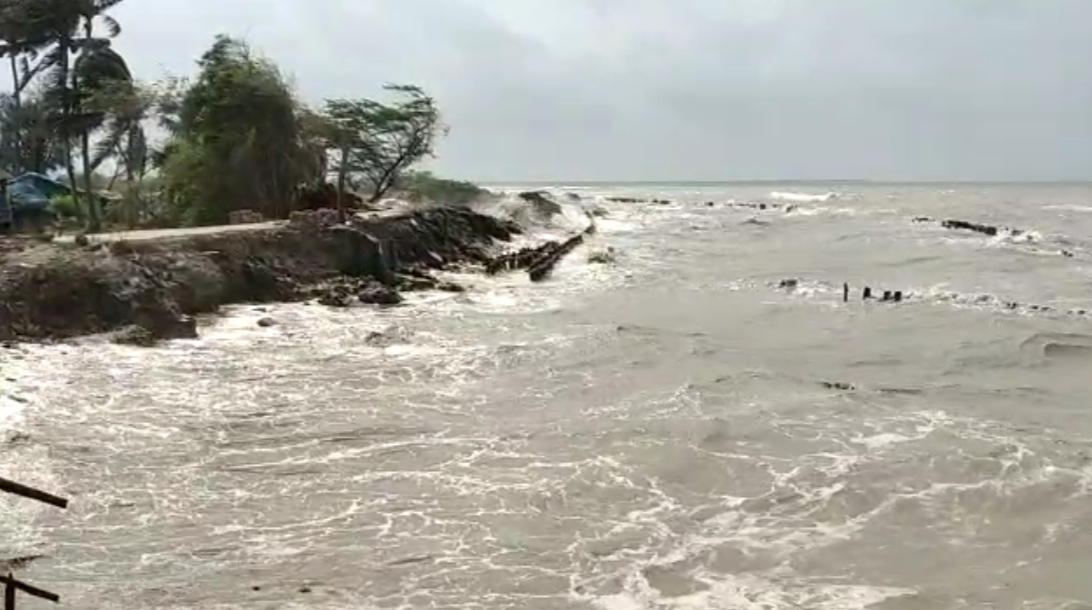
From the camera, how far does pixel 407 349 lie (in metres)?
20.6

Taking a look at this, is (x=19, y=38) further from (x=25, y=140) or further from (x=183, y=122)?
(x=25, y=140)

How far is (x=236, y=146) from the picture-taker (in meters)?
33.0

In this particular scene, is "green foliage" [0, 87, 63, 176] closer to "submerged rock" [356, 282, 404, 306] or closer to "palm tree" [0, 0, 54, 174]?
"palm tree" [0, 0, 54, 174]

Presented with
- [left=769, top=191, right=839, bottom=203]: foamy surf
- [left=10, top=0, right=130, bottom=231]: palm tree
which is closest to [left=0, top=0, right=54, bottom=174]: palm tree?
[left=10, top=0, right=130, bottom=231]: palm tree

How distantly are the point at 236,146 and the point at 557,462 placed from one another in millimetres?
22707

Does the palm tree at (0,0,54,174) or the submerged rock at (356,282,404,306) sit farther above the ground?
the palm tree at (0,0,54,174)

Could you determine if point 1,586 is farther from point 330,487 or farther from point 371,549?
point 330,487

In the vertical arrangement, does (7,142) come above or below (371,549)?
above

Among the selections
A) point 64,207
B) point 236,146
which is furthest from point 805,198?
point 64,207

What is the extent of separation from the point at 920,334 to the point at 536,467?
13930mm

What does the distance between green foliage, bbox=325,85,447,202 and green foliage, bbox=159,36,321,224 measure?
21.7 ft

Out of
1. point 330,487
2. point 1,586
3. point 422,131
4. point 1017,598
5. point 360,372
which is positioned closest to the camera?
point 1,586

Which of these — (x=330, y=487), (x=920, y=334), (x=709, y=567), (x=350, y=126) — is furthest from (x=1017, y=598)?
(x=350, y=126)

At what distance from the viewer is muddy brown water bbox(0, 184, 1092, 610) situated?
381 inches
